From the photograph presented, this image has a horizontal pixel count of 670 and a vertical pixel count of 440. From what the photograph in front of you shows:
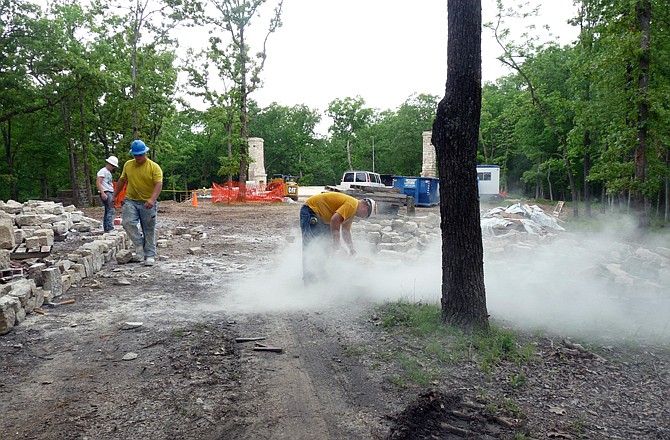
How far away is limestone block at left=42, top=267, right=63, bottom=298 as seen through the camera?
5367mm

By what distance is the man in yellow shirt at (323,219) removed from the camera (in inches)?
234

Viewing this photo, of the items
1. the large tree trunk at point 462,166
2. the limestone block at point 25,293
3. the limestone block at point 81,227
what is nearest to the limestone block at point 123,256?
the limestone block at point 25,293

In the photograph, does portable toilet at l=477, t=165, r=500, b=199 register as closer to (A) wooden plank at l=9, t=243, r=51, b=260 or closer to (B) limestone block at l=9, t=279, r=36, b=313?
(A) wooden plank at l=9, t=243, r=51, b=260

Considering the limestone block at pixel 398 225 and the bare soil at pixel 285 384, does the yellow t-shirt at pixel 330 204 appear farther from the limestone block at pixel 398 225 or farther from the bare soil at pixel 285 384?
the limestone block at pixel 398 225

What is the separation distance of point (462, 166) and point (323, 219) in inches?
92.9

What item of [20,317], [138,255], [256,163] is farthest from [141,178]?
[256,163]

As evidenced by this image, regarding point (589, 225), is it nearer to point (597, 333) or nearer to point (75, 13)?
point (597, 333)

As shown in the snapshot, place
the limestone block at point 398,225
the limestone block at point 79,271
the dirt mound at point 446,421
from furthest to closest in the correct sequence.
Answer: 1. the limestone block at point 398,225
2. the limestone block at point 79,271
3. the dirt mound at point 446,421

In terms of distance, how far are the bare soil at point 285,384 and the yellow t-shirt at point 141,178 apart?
274cm

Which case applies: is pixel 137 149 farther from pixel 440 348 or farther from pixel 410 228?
pixel 410 228

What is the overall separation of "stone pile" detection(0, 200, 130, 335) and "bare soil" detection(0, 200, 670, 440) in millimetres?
237

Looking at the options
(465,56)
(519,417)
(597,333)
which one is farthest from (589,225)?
(519,417)

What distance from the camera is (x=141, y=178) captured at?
7445mm

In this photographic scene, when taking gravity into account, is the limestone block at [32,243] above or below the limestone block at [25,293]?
above
